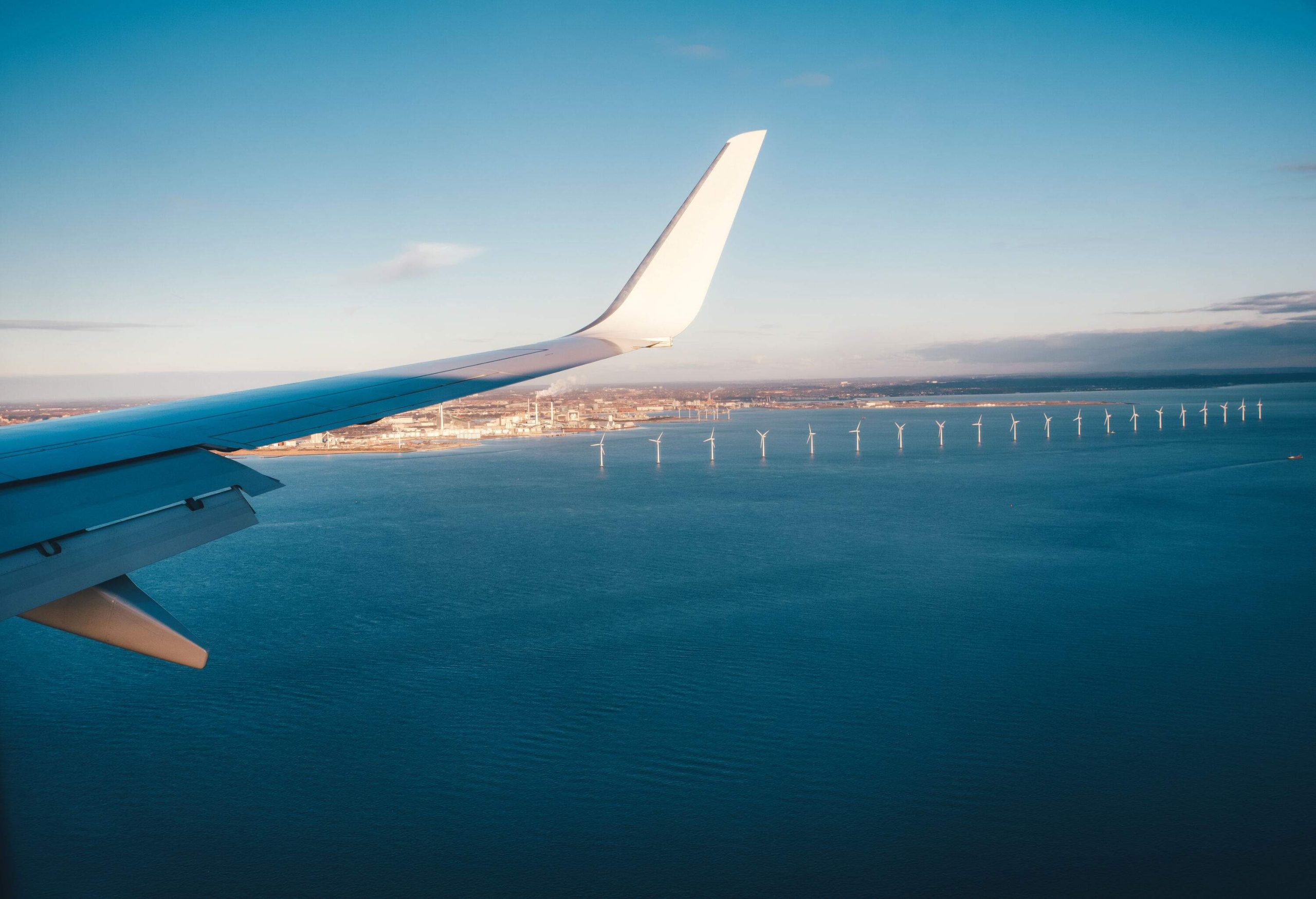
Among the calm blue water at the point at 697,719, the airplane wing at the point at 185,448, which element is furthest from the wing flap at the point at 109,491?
the calm blue water at the point at 697,719

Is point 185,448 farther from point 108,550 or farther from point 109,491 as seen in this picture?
point 108,550

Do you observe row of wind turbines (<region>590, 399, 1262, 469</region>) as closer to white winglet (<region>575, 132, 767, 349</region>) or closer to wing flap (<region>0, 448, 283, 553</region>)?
white winglet (<region>575, 132, 767, 349</region>)

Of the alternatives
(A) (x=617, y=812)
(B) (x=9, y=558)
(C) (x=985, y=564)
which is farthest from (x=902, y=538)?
(B) (x=9, y=558)

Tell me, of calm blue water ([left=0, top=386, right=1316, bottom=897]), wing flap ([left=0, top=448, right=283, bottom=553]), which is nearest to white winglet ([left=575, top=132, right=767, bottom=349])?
wing flap ([left=0, top=448, right=283, bottom=553])

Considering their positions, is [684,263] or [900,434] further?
[900,434]

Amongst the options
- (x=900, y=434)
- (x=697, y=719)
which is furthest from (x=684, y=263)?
(x=900, y=434)
